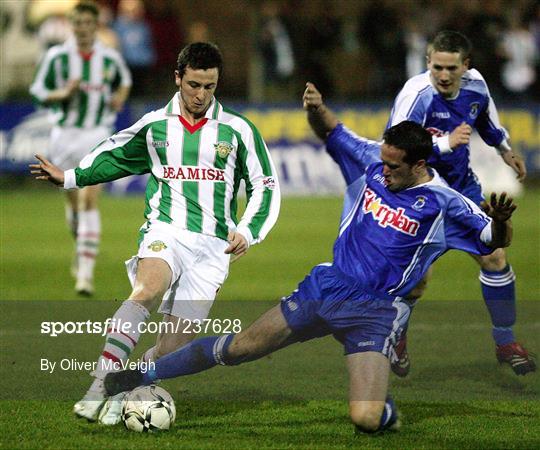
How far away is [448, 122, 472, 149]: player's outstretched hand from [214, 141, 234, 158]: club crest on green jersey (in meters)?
1.61

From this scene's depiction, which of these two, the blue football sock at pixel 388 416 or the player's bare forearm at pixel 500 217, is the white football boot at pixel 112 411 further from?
the player's bare forearm at pixel 500 217

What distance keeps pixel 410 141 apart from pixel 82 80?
6.18 meters

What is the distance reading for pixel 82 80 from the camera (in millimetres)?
11867

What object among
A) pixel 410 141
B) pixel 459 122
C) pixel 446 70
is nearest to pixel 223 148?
pixel 410 141

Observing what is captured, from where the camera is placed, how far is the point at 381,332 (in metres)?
6.46

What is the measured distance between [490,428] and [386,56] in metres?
14.2

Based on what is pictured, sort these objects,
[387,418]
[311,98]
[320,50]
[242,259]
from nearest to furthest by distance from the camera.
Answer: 1. [387,418]
2. [311,98]
3. [242,259]
4. [320,50]

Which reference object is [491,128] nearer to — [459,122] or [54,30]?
[459,122]

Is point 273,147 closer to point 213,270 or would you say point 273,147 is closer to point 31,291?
point 31,291

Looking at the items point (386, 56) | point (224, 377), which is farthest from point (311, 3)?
point (224, 377)

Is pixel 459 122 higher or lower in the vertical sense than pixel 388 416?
higher

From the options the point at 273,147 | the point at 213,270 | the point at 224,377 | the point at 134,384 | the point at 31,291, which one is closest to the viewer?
the point at 134,384

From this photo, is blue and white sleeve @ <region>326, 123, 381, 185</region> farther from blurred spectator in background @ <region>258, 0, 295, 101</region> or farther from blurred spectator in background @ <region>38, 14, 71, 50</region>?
blurred spectator in background @ <region>258, 0, 295, 101</region>

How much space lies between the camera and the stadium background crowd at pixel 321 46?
19.8m
